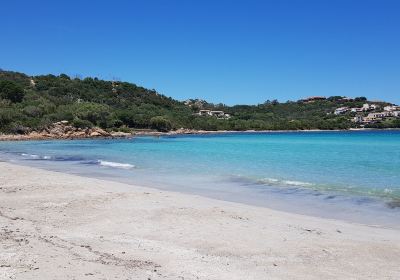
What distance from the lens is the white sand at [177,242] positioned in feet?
18.7

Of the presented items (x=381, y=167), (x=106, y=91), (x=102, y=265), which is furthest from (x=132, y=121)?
(x=102, y=265)

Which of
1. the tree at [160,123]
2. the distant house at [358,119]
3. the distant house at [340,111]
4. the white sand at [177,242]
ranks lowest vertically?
the white sand at [177,242]

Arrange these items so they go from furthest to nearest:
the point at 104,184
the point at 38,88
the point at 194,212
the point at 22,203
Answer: the point at 38,88 → the point at 104,184 → the point at 22,203 → the point at 194,212

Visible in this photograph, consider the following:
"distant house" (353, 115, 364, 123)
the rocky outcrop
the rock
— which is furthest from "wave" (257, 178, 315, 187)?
"distant house" (353, 115, 364, 123)

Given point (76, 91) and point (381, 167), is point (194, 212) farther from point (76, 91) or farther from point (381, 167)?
point (76, 91)

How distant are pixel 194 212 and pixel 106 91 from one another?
11280 cm

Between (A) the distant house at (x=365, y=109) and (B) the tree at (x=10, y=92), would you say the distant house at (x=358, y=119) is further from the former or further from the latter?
(B) the tree at (x=10, y=92)

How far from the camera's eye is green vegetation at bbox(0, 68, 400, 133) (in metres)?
72.1

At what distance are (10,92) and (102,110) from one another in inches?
701

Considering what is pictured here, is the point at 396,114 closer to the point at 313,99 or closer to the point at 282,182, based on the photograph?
the point at 313,99

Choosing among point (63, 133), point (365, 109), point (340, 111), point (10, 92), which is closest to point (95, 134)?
point (63, 133)

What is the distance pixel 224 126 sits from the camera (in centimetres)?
11581

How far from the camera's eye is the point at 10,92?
263 feet

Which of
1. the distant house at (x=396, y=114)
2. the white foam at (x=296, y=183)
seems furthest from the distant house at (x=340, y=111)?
the white foam at (x=296, y=183)
